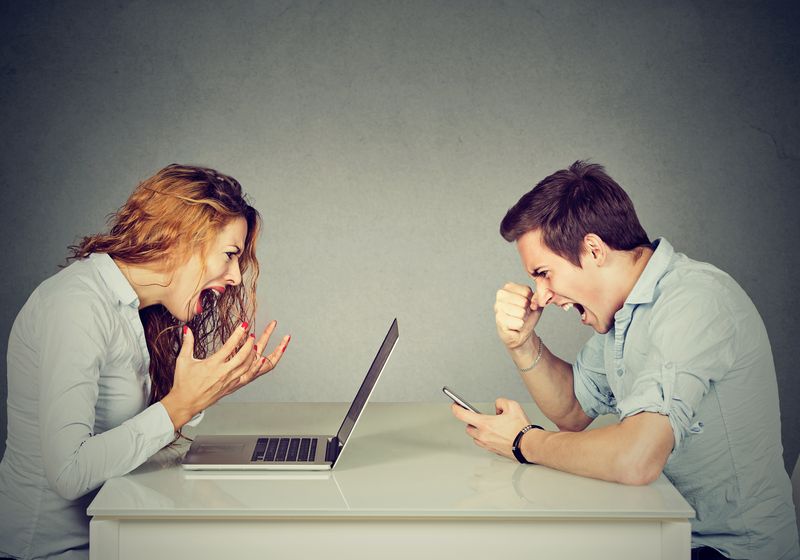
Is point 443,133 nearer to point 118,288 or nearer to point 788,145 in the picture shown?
point 788,145

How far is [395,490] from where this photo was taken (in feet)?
5.41

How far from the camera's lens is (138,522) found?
5.12 feet

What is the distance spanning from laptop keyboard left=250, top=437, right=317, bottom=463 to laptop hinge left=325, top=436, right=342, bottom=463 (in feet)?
0.09

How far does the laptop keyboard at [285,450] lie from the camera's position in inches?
70.5

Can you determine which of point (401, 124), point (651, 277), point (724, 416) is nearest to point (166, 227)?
point (651, 277)

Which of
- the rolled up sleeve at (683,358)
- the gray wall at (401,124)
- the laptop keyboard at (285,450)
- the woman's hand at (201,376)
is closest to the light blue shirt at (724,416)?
the rolled up sleeve at (683,358)

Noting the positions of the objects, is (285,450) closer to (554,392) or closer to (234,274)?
(234,274)

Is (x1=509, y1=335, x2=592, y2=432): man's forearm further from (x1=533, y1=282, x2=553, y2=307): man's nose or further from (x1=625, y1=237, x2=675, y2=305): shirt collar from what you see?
(x1=625, y1=237, x2=675, y2=305): shirt collar

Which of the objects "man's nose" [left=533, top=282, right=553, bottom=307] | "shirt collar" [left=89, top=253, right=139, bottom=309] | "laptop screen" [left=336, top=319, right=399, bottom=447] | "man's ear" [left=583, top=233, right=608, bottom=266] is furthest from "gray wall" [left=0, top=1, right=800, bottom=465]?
"laptop screen" [left=336, top=319, right=399, bottom=447]

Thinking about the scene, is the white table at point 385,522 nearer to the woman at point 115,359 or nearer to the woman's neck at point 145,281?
the woman at point 115,359

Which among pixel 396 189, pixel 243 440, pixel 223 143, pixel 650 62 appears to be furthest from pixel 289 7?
pixel 243 440

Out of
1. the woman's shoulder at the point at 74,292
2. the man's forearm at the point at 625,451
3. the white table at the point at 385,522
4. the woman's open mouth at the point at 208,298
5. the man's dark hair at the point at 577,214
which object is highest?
the man's dark hair at the point at 577,214

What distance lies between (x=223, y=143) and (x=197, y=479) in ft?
7.45

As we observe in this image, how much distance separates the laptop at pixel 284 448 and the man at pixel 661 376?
0.24 metres
